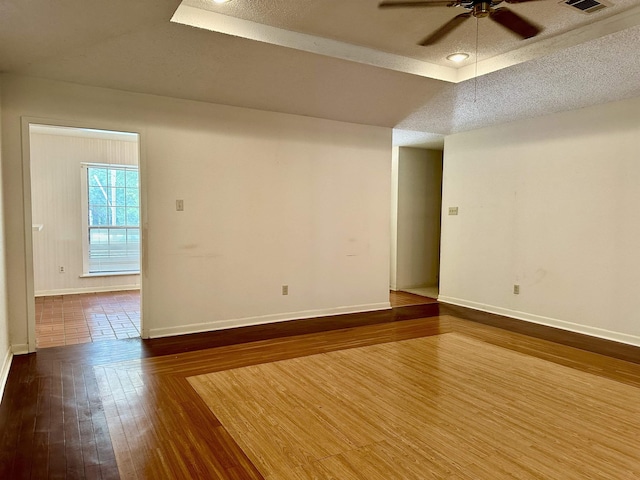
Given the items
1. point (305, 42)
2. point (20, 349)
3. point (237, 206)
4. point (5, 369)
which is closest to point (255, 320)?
point (237, 206)

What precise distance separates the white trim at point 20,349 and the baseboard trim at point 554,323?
506cm

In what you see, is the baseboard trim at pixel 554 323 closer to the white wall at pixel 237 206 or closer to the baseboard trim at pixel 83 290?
the white wall at pixel 237 206

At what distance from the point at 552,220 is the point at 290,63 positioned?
3458 mm

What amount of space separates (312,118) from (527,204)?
110 inches

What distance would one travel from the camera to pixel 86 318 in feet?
16.3

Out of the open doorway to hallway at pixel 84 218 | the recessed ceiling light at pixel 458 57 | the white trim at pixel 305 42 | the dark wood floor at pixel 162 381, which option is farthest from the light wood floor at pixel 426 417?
the open doorway to hallway at pixel 84 218

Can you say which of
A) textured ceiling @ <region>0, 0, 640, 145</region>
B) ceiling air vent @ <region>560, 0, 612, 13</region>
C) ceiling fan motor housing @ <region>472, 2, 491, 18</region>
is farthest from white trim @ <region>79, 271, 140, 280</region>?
ceiling air vent @ <region>560, 0, 612, 13</region>

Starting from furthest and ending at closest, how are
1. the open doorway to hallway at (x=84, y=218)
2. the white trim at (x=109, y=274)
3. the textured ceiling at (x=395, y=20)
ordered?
the white trim at (x=109, y=274) < the open doorway to hallway at (x=84, y=218) < the textured ceiling at (x=395, y=20)

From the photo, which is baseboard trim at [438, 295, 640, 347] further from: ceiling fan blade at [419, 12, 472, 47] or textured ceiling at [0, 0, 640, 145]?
ceiling fan blade at [419, 12, 472, 47]

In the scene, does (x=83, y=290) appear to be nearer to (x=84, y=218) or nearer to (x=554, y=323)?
(x=84, y=218)

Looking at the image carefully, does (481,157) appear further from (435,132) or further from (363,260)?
(363,260)

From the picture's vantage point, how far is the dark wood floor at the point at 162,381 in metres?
2.08

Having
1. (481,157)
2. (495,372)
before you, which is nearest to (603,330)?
(495,372)

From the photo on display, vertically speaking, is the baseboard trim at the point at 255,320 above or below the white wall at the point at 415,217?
below
